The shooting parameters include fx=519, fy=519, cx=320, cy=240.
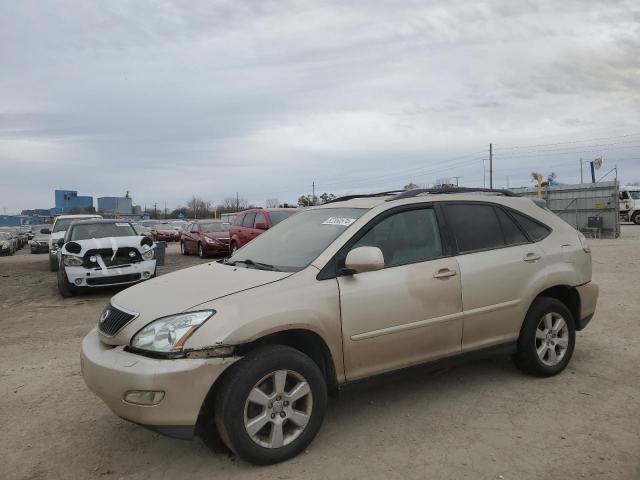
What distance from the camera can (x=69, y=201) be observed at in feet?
296

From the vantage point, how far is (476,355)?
13.5 feet

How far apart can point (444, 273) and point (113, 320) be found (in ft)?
A: 7.74

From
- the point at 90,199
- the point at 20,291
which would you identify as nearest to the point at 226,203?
the point at 90,199

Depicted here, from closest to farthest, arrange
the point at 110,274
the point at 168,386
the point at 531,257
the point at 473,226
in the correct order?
the point at 168,386 < the point at 473,226 < the point at 531,257 < the point at 110,274

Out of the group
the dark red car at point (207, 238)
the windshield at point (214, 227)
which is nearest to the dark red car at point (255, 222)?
the dark red car at point (207, 238)

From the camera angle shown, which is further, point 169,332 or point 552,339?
point 552,339

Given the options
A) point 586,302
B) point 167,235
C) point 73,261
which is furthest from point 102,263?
point 167,235

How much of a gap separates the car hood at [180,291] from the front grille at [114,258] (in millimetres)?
6395

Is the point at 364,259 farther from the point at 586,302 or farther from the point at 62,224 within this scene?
the point at 62,224

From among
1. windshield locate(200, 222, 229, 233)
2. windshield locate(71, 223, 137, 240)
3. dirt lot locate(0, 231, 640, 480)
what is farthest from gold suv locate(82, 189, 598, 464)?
windshield locate(200, 222, 229, 233)

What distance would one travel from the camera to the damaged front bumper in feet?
31.2

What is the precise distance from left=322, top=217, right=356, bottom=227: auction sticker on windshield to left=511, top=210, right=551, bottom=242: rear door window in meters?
1.67

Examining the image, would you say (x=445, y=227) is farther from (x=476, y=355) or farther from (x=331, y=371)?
(x=331, y=371)

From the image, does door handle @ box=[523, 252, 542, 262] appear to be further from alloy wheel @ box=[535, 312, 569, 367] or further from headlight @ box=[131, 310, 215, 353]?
headlight @ box=[131, 310, 215, 353]
